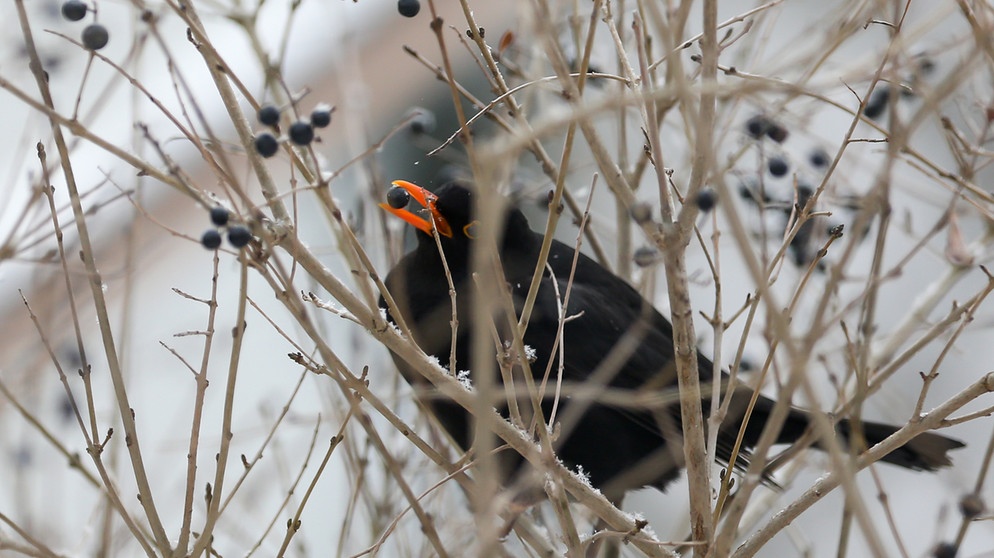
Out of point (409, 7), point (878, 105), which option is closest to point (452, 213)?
point (409, 7)

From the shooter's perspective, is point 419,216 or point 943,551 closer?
point 943,551

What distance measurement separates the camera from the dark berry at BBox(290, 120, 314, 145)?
1.95 metres

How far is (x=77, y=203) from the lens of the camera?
1.97m

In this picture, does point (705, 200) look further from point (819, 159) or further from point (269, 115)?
point (819, 159)

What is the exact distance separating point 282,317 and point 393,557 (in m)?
2.00

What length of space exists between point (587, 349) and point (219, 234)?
5.76 feet

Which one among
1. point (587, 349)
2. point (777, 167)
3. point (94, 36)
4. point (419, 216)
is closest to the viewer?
point (94, 36)

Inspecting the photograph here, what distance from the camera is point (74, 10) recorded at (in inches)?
88.6

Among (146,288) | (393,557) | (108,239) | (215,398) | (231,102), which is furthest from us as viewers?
(146,288)

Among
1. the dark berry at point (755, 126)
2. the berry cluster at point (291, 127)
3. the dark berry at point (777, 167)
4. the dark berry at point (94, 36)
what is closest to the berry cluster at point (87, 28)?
the dark berry at point (94, 36)

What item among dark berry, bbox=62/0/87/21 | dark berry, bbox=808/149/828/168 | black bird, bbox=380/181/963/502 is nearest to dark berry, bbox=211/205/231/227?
dark berry, bbox=62/0/87/21

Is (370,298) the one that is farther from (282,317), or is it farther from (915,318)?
(282,317)

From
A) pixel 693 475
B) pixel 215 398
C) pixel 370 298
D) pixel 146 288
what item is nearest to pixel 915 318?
pixel 693 475

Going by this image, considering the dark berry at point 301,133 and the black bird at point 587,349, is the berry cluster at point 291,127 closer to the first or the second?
the dark berry at point 301,133
